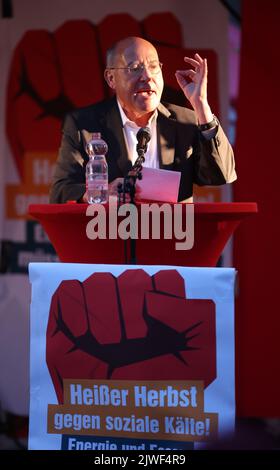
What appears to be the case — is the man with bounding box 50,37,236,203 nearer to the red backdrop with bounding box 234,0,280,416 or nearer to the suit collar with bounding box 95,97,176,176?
the suit collar with bounding box 95,97,176,176

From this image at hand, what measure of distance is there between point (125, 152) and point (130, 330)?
0.85m

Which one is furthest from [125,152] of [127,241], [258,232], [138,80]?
[258,232]

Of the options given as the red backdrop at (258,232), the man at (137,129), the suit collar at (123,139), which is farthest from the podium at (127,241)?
the red backdrop at (258,232)

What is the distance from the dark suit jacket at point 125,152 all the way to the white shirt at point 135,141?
0.02 meters

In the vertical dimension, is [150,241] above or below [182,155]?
below

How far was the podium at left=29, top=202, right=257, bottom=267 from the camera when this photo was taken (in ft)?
7.59

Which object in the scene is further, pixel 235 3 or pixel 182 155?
pixel 235 3

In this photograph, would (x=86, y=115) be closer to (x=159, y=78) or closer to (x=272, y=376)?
(x=159, y=78)

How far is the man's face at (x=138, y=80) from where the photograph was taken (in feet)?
8.64

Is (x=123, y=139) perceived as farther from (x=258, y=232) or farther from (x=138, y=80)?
(x=258, y=232)

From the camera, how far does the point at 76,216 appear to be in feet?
7.62
